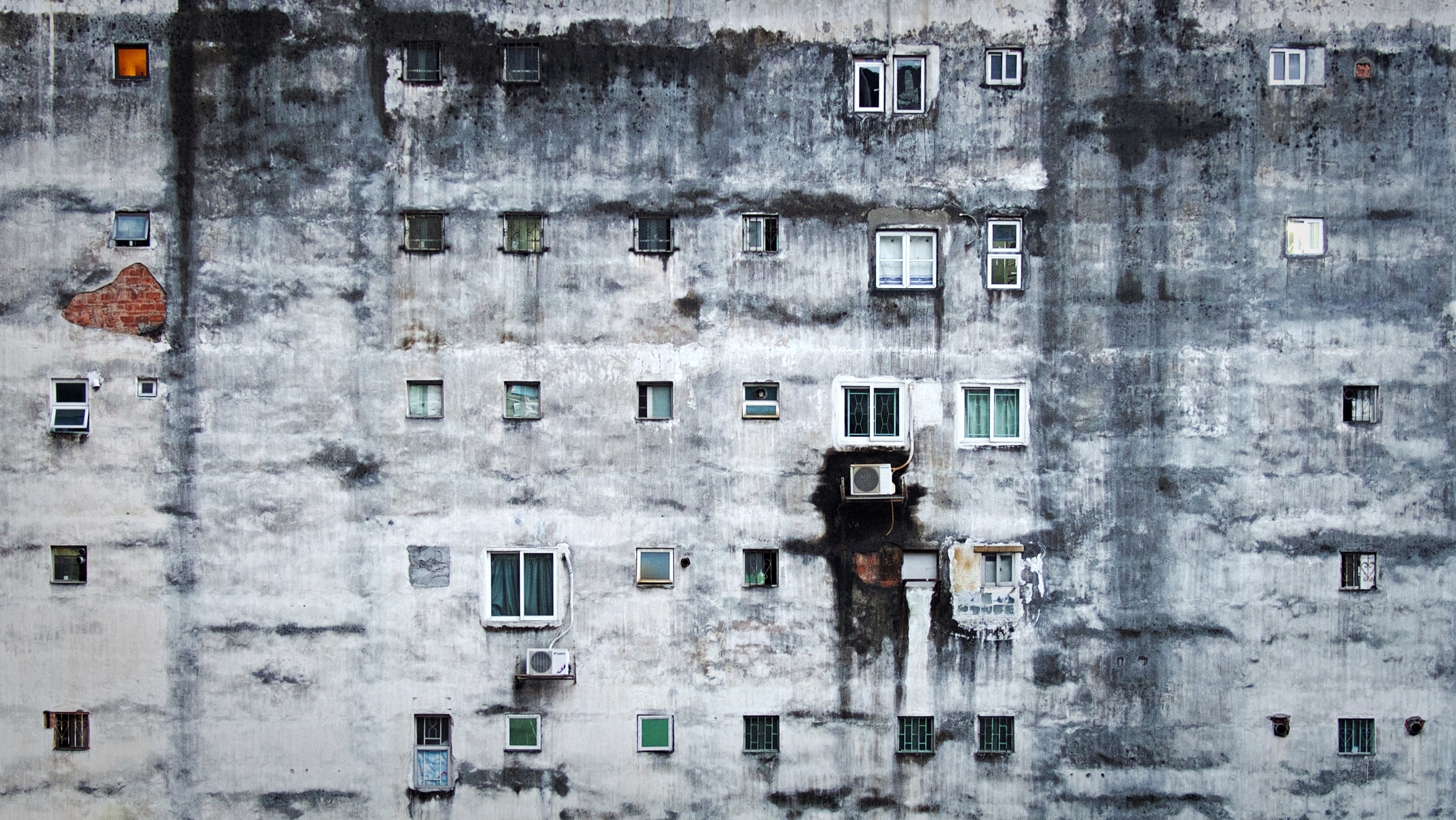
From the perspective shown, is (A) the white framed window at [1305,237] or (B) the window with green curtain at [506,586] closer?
(B) the window with green curtain at [506,586]

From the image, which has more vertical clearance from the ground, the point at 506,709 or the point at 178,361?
the point at 178,361

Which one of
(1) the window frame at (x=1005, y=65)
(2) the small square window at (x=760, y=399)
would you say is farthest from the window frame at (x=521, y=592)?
(1) the window frame at (x=1005, y=65)

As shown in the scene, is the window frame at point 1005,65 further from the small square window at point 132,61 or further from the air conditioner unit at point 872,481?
the small square window at point 132,61

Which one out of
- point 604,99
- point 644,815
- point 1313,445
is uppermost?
point 604,99

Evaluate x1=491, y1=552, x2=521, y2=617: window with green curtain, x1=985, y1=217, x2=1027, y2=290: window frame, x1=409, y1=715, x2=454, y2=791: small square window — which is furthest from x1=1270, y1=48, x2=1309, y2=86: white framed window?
x1=409, y1=715, x2=454, y2=791: small square window

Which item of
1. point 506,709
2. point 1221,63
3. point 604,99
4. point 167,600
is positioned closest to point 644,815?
point 506,709

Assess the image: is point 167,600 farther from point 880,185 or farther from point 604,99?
point 880,185
